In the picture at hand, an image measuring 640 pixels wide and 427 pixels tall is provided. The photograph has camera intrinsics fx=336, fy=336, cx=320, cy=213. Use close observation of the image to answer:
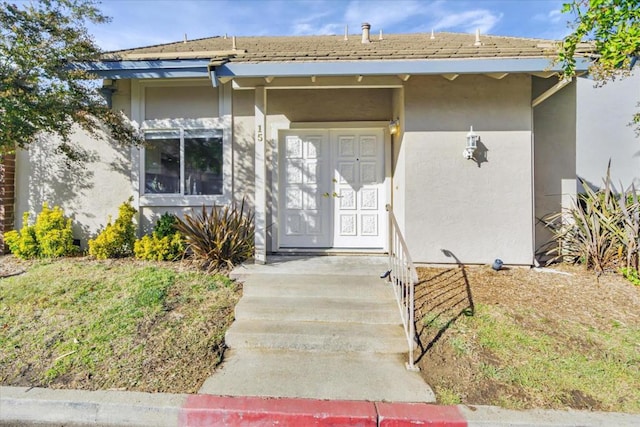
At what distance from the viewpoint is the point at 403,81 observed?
576cm

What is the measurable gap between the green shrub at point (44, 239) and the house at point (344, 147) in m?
0.48

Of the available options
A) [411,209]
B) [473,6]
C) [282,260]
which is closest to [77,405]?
[282,260]

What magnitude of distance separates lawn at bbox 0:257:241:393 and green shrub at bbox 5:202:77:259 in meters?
0.68

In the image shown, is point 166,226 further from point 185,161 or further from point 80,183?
point 80,183

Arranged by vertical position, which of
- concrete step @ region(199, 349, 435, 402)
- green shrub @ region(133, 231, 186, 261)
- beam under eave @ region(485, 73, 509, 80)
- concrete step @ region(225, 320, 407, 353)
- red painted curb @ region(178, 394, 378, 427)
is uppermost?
beam under eave @ region(485, 73, 509, 80)

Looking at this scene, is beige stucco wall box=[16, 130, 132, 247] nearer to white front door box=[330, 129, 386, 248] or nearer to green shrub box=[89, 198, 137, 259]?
green shrub box=[89, 198, 137, 259]

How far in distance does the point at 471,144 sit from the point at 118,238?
21.2 ft

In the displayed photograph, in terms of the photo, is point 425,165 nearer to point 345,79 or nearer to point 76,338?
point 345,79

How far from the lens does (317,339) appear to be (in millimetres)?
3863

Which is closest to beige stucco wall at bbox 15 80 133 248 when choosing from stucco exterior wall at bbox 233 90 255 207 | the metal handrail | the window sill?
the window sill

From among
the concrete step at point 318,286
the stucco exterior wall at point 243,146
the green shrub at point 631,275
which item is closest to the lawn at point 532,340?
the green shrub at point 631,275

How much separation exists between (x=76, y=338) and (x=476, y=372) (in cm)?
433

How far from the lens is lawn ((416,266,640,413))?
3023 millimetres

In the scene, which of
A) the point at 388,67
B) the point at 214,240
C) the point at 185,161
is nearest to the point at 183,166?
the point at 185,161
